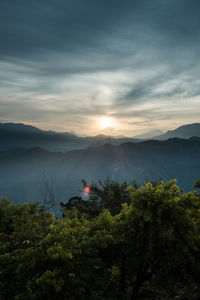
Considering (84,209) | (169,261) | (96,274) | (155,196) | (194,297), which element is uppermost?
(155,196)

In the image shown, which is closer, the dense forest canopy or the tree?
the dense forest canopy

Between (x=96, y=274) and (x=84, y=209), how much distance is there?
83.4ft

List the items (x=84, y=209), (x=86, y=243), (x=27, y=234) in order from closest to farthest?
(x=86, y=243) < (x=27, y=234) < (x=84, y=209)

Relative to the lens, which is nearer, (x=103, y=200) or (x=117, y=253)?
(x=117, y=253)

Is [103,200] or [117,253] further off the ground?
[117,253]

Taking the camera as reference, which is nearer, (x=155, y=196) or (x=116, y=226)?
(x=155, y=196)

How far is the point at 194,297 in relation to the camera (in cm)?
1041

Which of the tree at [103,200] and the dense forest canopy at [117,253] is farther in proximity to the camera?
the tree at [103,200]

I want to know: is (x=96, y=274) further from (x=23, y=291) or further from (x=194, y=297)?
(x=194, y=297)

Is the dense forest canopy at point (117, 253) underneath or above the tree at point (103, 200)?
above

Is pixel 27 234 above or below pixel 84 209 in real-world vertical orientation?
above

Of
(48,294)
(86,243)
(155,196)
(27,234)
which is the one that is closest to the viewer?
(48,294)

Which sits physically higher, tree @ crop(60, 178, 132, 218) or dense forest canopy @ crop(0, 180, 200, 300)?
dense forest canopy @ crop(0, 180, 200, 300)

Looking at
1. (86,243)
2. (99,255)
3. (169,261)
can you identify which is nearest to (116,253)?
(99,255)
